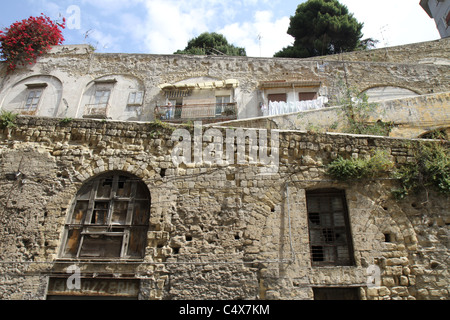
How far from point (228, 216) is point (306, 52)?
63.9ft

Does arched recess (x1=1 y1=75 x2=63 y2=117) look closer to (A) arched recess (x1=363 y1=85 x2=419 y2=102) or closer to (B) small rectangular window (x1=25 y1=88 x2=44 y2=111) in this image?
(B) small rectangular window (x1=25 y1=88 x2=44 y2=111)

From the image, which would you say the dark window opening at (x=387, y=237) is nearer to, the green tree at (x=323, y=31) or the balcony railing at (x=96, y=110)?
the balcony railing at (x=96, y=110)

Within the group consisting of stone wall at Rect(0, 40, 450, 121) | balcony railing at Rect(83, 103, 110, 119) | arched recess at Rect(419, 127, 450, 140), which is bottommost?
arched recess at Rect(419, 127, 450, 140)

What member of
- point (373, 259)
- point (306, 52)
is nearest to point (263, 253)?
point (373, 259)

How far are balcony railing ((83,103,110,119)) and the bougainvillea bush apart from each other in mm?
4019

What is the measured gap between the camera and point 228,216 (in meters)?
6.70

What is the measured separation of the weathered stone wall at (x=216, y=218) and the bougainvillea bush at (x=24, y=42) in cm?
954

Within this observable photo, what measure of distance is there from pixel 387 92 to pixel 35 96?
16.2 meters

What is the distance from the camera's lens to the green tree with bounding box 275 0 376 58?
22.8 meters

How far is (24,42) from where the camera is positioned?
1504cm

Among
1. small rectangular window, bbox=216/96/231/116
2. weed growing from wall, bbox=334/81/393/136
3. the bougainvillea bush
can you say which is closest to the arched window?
weed growing from wall, bbox=334/81/393/136

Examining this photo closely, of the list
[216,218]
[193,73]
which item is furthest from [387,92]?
[216,218]

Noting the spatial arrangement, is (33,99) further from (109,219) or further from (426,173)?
(426,173)
